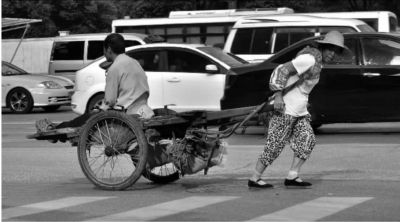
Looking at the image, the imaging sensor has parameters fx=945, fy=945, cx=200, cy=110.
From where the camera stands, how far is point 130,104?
916cm

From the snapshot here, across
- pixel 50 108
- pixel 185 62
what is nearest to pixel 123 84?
pixel 185 62

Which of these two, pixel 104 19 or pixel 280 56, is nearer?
pixel 280 56

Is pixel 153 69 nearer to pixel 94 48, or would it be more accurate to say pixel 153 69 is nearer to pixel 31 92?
pixel 31 92

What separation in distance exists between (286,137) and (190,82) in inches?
335

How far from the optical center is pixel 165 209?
25.8 feet

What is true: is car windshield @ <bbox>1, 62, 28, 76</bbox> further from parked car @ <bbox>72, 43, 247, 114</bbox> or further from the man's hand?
the man's hand

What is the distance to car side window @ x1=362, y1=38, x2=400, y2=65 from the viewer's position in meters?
14.2

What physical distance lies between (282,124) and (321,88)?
5498 mm

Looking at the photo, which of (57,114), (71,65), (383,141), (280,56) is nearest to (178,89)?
(280,56)

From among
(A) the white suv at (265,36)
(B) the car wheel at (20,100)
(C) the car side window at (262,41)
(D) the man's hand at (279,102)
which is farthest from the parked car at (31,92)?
(D) the man's hand at (279,102)

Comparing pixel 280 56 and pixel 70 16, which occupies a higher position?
pixel 280 56

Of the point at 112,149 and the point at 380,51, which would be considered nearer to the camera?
the point at 112,149

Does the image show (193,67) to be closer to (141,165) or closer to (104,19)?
(141,165)

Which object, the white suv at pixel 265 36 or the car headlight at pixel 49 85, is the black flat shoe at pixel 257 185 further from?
the car headlight at pixel 49 85
